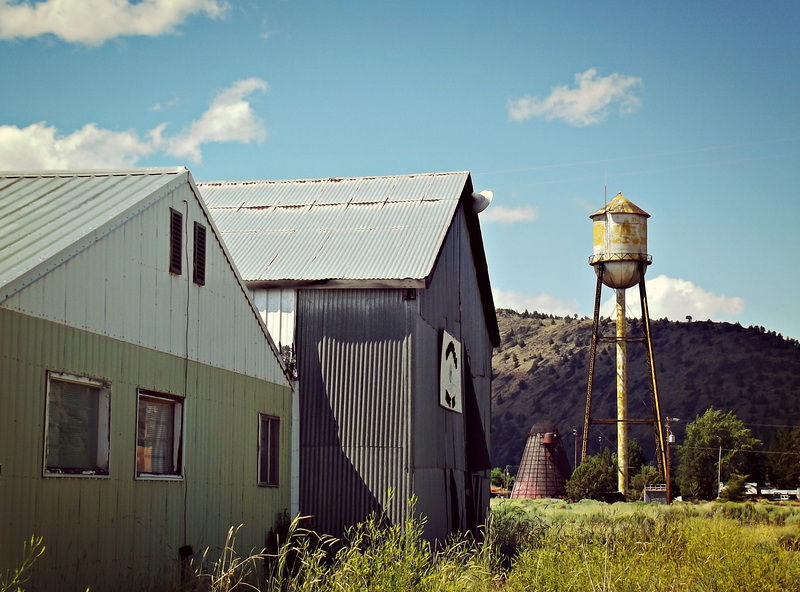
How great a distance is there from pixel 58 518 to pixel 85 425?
119cm

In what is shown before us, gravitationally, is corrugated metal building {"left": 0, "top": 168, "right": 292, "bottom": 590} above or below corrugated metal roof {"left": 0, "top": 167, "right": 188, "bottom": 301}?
below

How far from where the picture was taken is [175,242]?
547 inches

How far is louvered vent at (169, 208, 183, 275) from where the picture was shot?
13.8 m

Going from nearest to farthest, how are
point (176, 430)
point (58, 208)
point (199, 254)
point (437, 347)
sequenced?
point (58, 208) < point (176, 430) < point (199, 254) < point (437, 347)

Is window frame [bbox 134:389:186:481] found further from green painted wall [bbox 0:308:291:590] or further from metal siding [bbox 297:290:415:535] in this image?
metal siding [bbox 297:290:415:535]

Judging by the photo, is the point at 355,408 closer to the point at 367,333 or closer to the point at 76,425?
the point at 367,333

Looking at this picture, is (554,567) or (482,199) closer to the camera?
(554,567)

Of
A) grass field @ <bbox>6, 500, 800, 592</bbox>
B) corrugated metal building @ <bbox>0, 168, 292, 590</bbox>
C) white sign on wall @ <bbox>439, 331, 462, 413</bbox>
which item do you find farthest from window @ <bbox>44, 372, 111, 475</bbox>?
white sign on wall @ <bbox>439, 331, 462, 413</bbox>

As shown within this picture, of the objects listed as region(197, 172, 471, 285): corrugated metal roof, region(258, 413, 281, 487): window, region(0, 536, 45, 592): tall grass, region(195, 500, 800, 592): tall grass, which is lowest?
region(195, 500, 800, 592): tall grass

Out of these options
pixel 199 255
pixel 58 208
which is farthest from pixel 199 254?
pixel 58 208

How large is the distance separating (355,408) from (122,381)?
7724 millimetres

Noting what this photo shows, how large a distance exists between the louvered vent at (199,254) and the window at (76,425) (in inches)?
112

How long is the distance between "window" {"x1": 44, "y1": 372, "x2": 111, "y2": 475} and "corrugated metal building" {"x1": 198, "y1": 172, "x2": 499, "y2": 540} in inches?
304

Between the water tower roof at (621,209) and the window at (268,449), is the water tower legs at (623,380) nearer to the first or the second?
the water tower roof at (621,209)
